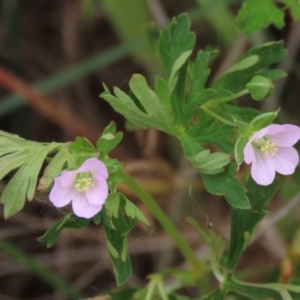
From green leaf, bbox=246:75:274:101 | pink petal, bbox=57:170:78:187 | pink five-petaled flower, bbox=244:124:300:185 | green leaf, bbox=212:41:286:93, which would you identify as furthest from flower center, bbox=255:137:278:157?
pink petal, bbox=57:170:78:187

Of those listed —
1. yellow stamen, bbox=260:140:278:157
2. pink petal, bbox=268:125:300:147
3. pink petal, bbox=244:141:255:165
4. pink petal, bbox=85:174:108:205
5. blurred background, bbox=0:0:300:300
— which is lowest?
blurred background, bbox=0:0:300:300

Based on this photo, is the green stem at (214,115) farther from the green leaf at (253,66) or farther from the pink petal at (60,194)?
the pink petal at (60,194)

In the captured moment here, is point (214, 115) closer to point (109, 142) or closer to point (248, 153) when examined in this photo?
point (248, 153)

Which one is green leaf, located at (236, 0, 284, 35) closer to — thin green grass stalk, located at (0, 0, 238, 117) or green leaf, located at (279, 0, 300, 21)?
green leaf, located at (279, 0, 300, 21)

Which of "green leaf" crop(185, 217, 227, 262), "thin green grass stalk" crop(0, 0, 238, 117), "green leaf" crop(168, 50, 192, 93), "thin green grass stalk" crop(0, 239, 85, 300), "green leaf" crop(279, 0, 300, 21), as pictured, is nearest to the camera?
"green leaf" crop(168, 50, 192, 93)

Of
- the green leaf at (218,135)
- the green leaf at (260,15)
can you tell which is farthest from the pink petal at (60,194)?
the green leaf at (260,15)

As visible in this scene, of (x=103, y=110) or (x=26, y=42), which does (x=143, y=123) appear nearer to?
(x=103, y=110)

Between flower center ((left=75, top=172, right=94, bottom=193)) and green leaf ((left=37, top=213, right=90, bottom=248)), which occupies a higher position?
flower center ((left=75, top=172, right=94, bottom=193))
